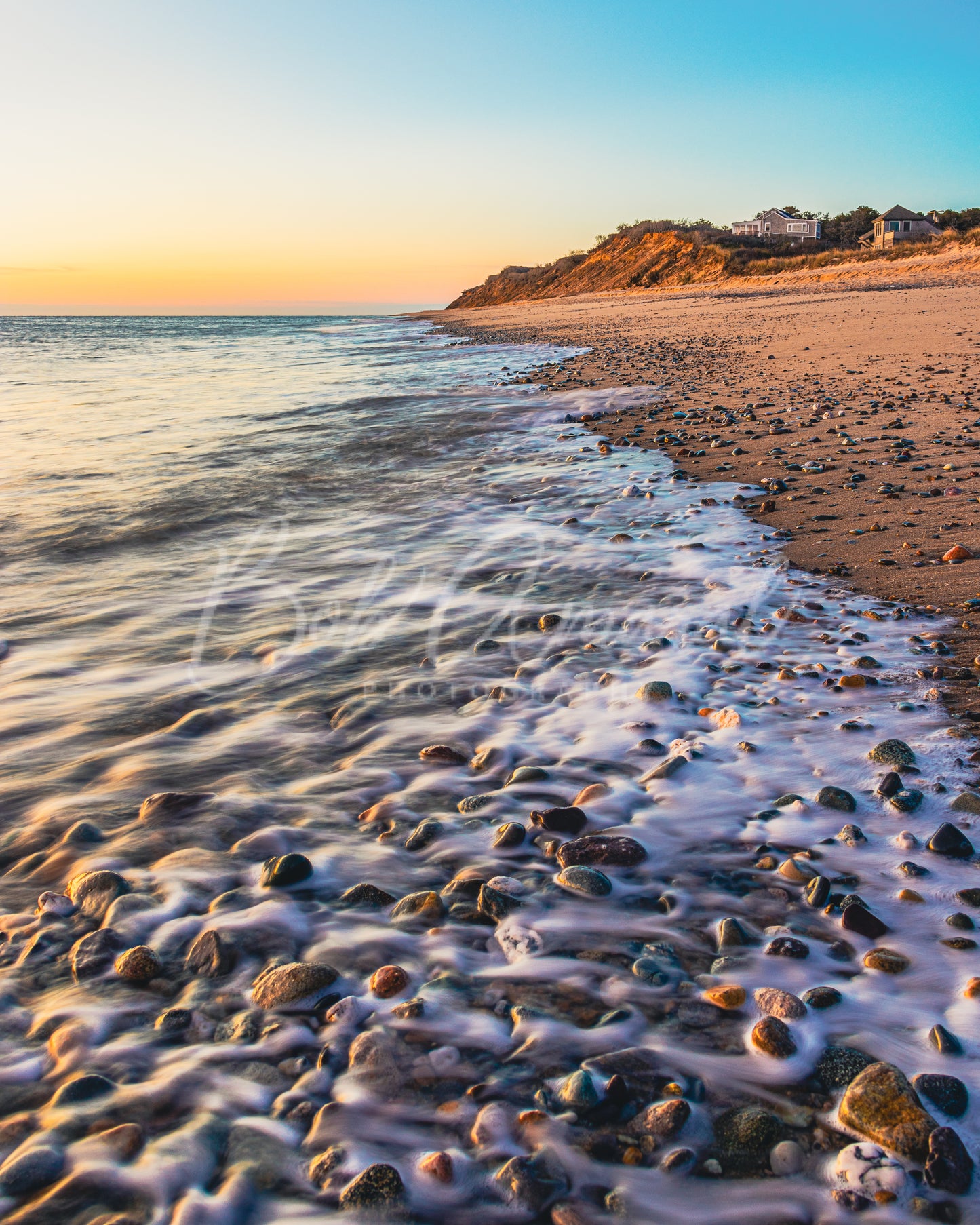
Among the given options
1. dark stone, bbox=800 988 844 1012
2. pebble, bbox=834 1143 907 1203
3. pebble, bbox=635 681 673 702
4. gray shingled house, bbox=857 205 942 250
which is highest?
gray shingled house, bbox=857 205 942 250

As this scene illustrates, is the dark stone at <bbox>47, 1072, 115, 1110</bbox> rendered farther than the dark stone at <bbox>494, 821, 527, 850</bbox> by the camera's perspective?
No

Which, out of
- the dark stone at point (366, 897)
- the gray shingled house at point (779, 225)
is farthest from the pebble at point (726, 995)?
the gray shingled house at point (779, 225)

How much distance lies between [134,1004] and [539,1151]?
A: 114cm

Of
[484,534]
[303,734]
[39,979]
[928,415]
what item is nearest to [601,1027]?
[39,979]

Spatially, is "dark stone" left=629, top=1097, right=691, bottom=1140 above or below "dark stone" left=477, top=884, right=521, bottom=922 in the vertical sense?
below

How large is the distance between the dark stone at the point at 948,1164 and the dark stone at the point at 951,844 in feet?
3.48

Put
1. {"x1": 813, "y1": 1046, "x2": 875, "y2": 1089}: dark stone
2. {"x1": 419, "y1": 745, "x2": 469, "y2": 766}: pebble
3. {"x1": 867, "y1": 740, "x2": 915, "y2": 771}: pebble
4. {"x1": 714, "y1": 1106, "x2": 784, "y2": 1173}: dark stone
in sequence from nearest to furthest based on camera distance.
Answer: {"x1": 714, "y1": 1106, "x2": 784, "y2": 1173}: dark stone < {"x1": 813, "y1": 1046, "x2": 875, "y2": 1089}: dark stone < {"x1": 867, "y1": 740, "x2": 915, "y2": 771}: pebble < {"x1": 419, "y1": 745, "x2": 469, "y2": 766}: pebble

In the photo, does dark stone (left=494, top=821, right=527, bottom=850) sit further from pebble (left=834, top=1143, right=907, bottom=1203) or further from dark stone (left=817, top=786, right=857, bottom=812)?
pebble (left=834, top=1143, right=907, bottom=1203)

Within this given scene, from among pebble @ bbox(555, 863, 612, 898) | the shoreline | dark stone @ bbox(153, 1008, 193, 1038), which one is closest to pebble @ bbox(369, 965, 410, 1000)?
dark stone @ bbox(153, 1008, 193, 1038)

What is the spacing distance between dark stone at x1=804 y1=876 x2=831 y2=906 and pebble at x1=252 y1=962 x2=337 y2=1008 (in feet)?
4.62

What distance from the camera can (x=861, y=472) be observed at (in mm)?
6734

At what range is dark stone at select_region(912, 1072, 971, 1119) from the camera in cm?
164

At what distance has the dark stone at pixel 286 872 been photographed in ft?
8.34

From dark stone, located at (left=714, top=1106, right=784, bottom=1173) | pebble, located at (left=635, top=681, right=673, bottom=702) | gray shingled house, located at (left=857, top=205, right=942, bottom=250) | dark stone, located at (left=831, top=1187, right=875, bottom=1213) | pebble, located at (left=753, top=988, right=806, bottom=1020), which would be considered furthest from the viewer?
gray shingled house, located at (left=857, top=205, right=942, bottom=250)
